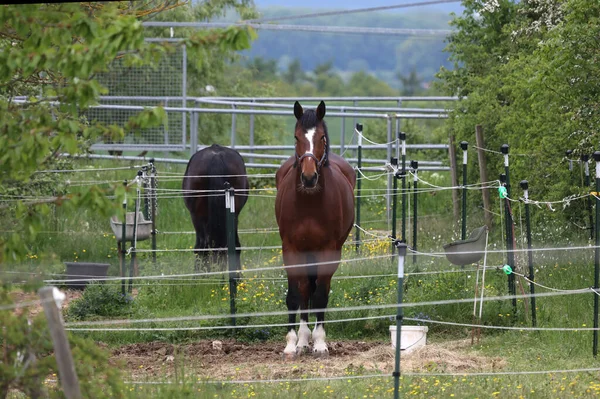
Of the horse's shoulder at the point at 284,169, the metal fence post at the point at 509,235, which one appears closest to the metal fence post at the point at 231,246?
the horse's shoulder at the point at 284,169

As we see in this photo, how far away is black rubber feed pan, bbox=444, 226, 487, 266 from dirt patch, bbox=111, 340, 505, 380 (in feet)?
2.69

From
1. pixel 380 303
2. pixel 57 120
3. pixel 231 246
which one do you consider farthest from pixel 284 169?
pixel 57 120

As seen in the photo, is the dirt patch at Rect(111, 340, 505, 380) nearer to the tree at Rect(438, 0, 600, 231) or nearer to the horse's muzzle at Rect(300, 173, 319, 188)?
the horse's muzzle at Rect(300, 173, 319, 188)

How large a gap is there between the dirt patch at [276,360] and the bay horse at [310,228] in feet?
1.08

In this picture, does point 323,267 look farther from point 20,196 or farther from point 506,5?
point 506,5

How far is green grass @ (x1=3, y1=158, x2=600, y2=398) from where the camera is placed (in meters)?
7.47

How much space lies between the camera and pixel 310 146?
9.18 meters

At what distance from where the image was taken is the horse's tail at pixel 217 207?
12.9m

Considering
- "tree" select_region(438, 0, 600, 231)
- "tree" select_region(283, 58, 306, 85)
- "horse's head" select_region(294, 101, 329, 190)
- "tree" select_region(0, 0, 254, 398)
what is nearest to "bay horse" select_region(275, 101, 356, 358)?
"horse's head" select_region(294, 101, 329, 190)

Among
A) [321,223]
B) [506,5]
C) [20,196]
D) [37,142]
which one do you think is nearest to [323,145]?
[321,223]

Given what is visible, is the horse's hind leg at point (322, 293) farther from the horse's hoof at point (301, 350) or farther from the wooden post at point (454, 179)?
the wooden post at point (454, 179)

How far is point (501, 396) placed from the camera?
7164 millimetres

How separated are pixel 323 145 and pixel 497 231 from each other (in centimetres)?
551

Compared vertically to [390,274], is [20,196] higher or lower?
higher
